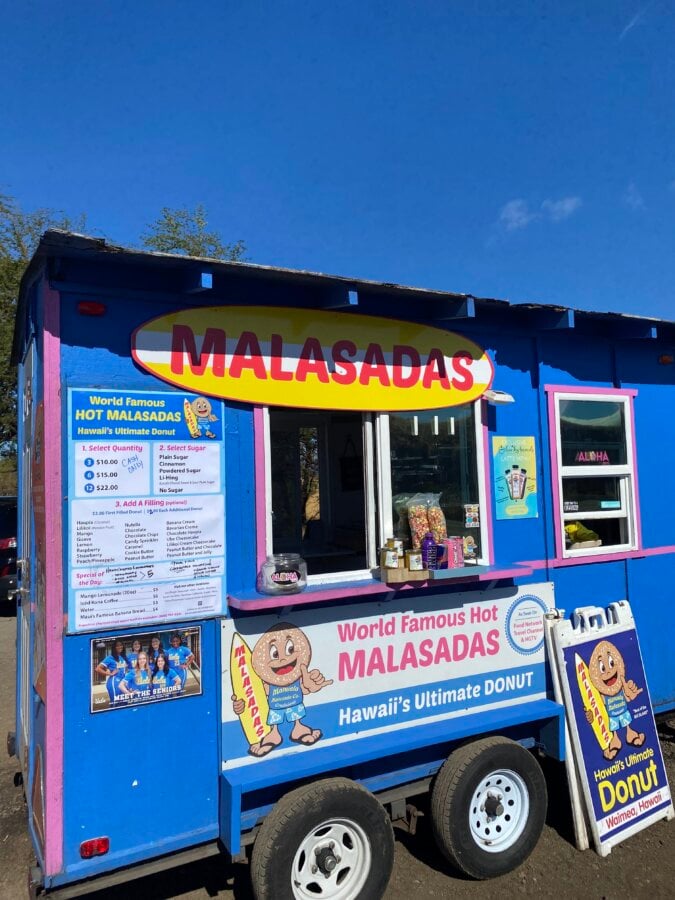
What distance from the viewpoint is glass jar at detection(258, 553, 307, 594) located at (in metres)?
3.05

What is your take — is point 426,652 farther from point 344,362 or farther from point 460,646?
point 344,362

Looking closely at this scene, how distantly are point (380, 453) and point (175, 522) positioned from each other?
120 cm

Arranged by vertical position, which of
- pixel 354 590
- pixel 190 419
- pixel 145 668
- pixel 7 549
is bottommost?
pixel 145 668

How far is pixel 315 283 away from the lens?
3229 mm

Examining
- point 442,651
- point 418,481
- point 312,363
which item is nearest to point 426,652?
point 442,651

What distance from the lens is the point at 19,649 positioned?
13.6 feet


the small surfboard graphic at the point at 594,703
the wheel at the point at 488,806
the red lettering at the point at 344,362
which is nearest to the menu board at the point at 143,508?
the red lettering at the point at 344,362

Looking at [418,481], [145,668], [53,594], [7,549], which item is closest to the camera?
[53,594]

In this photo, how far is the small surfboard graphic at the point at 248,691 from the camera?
9.87 ft

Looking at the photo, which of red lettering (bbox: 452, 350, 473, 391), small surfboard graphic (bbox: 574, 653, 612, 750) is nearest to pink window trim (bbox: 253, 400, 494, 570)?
red lettering (bbox: 452, 350, 473, 391)

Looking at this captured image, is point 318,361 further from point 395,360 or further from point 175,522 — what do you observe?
point 175,522

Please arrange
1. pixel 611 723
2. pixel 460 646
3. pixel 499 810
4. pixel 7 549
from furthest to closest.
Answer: pixel 7 549, pixel 611 723, pixel 460 646, pixel 499 810

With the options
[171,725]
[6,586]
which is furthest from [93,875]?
[6,586]

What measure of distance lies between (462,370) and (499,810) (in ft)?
8.22
